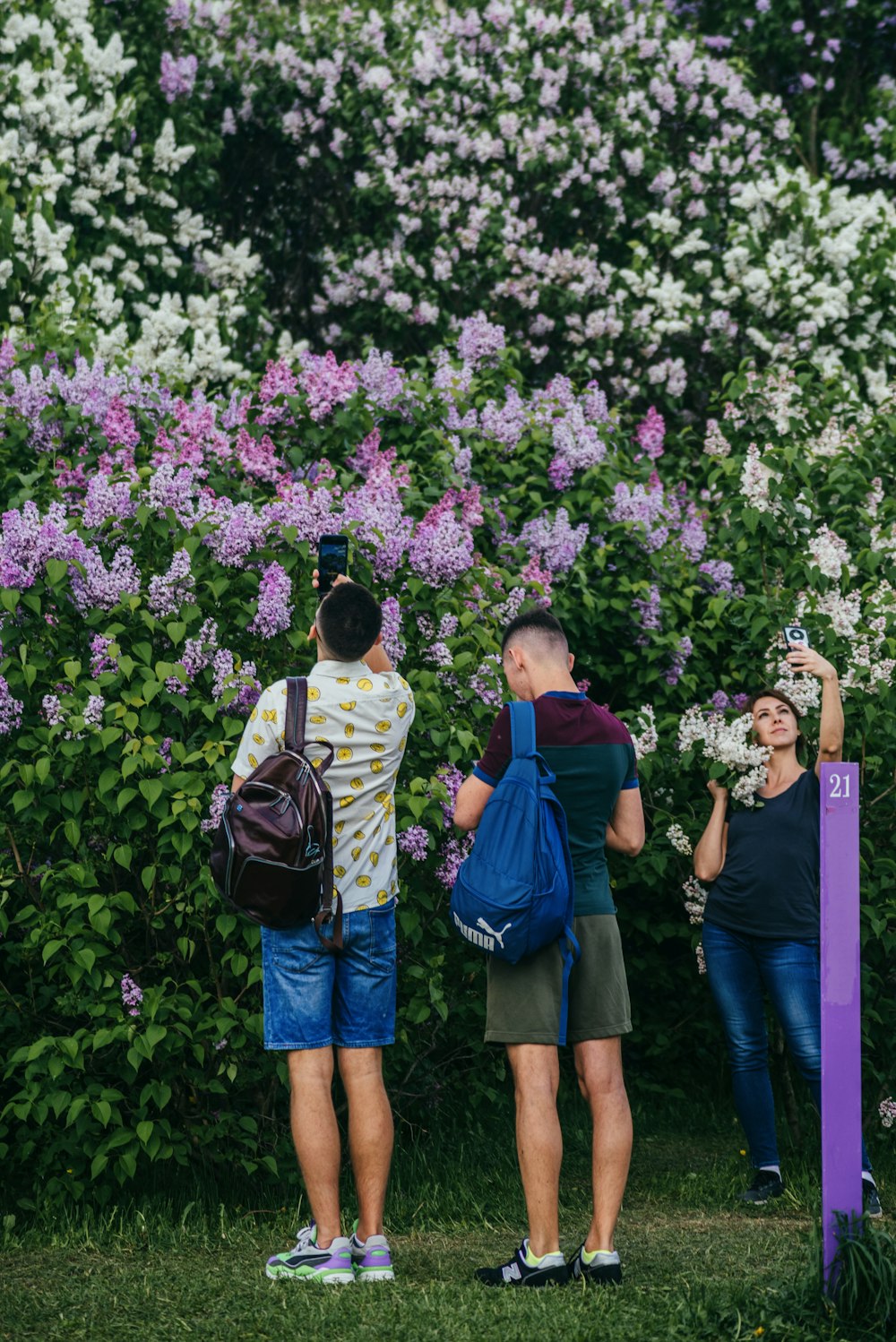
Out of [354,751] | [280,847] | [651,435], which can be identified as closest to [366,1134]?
[280,847]

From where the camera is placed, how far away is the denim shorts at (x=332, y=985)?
14.1ft

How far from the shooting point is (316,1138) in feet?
14.0

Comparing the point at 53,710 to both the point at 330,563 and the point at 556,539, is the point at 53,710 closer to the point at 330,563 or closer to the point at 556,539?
the point at 330,563

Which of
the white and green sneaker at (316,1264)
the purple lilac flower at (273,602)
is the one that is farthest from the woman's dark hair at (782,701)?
the white and green sneaker at (316,1264)

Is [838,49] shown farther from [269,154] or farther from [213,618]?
[213,618]

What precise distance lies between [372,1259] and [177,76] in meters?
9.02

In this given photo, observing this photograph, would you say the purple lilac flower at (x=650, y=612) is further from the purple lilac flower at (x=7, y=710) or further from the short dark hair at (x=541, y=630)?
the purple lilac flower at (x=7, y=710)

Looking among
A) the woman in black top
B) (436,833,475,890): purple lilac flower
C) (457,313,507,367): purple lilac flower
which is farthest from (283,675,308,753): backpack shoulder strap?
(457,313,507,367): purple lilac flower

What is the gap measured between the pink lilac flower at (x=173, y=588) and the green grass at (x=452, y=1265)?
1996 mm

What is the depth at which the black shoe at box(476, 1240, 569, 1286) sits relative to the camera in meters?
4.14

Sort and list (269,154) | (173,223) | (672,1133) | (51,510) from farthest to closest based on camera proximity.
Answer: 1. (269,154)
2. (173,223)
3. (672,1133)
4. (51,510)

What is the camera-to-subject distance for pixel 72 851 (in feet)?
18.0

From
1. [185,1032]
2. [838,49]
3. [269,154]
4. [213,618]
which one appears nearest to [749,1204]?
[185,1032]

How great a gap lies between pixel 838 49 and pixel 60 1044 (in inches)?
448
